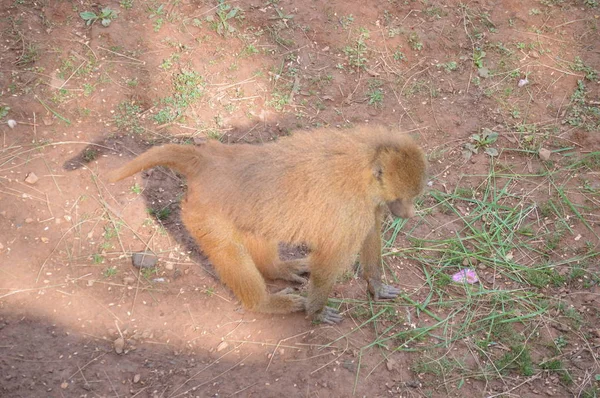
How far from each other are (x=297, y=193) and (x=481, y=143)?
3290mm

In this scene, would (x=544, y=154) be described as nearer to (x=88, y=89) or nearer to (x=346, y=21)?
(x=346, y=21)

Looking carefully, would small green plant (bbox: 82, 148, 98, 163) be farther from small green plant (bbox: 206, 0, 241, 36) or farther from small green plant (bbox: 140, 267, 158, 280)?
small green plant (bbox: 206, 0, 241, 36)

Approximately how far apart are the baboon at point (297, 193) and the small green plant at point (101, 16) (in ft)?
11.2

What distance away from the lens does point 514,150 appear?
268 inches

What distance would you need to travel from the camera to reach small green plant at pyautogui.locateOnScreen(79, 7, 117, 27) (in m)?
7.25

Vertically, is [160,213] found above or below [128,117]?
below

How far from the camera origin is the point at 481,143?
6.81 meters

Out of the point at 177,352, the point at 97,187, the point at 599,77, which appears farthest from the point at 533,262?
the point at 97,187

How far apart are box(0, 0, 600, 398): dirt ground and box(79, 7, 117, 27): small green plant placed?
0.06 metres

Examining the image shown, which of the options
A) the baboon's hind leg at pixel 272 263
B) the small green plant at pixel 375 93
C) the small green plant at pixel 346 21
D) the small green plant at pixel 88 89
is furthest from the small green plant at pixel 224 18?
the baboon's hind leg at pixel 272 263

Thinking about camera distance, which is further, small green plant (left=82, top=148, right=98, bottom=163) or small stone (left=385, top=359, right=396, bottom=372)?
small green plant (left=82, top=148, right=98, bottom=163)

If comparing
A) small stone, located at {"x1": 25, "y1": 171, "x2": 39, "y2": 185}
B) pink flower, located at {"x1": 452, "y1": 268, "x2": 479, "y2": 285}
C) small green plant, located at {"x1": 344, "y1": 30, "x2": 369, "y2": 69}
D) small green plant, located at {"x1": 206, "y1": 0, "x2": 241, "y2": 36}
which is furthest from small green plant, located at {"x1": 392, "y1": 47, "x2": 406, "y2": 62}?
small stone, located at {"x1": 25, "y1": 171, "x2": 39, "y2": 185}

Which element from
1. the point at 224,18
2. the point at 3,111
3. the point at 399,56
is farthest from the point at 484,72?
the point at 3,111

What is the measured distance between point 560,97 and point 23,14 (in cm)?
696
